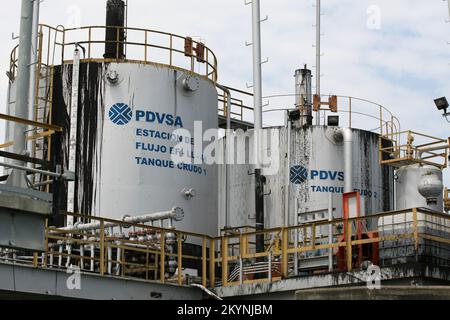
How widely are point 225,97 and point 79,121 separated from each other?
7.04 m

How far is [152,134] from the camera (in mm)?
23906

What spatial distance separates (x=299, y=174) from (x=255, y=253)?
7481 millimetres

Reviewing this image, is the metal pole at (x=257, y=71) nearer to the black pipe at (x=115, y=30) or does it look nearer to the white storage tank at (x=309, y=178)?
the white storage tank at (x=309, y=178)

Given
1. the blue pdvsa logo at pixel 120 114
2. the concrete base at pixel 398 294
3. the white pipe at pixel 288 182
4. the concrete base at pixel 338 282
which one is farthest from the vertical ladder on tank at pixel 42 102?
the concrete base at pixel 398 294

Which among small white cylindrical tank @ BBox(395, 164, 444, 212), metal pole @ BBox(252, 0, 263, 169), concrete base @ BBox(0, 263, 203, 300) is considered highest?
metal pole @ BBox(252, 0, 263, 169)

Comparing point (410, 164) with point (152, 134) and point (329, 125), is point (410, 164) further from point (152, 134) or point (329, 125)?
point (152, 134)

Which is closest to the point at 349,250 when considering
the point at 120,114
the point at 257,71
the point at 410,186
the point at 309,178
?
the point at 120,114

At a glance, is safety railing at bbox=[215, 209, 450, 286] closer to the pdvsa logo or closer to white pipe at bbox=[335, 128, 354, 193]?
white pipe at bbox=[335, 128, 354, 193]

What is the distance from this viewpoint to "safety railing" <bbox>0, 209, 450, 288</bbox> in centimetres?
1844

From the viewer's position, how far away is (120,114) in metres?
24.0

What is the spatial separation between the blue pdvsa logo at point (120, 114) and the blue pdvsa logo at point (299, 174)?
650 cm

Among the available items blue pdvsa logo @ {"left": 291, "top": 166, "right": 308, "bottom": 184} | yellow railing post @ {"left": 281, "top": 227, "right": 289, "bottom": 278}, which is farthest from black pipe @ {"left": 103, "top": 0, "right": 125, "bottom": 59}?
yellow railing post @ {"left": 281, "top": 227, "right": 289, "bottom": 278}

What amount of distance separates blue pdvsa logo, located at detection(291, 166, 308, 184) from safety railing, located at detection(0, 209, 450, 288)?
413cm

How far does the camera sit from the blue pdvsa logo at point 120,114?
78.4ft
